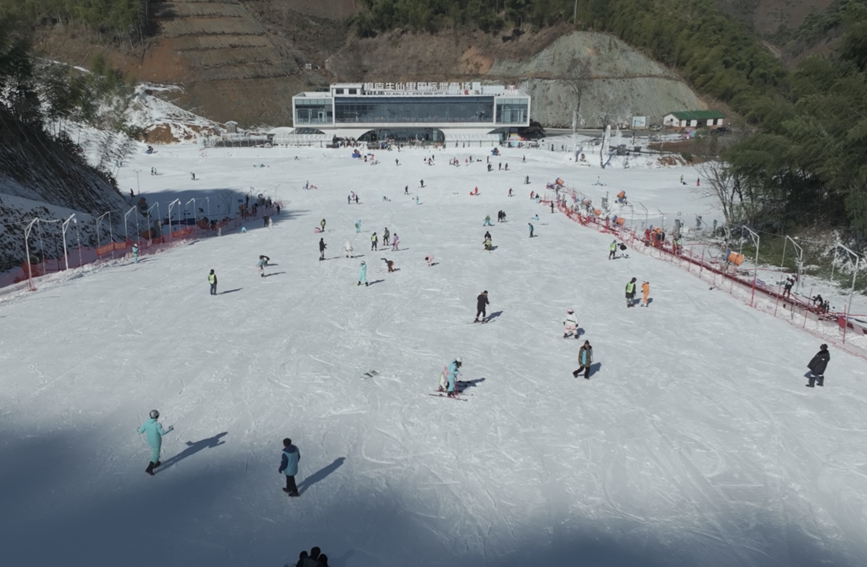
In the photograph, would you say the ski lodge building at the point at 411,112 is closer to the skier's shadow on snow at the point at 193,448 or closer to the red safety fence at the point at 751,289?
the red safety fence at the point at 751,289

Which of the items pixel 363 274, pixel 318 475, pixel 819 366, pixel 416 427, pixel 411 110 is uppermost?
pixel 411 110

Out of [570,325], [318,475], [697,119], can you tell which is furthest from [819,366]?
[697,119]

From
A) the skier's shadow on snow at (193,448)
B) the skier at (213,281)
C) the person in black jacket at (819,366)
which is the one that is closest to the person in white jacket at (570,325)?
the person in black jacket at (819,366)

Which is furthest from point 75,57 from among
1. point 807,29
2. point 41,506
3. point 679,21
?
point 807,29

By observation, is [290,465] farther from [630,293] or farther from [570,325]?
[630,293]

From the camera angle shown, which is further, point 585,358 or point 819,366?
point 585,358

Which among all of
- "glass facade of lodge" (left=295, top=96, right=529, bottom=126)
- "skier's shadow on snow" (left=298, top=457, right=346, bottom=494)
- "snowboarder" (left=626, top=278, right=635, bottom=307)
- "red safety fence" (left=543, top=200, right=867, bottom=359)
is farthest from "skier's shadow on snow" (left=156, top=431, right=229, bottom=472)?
"glass facade of lodge" (left=295, top=96, right=529, bottom=126)

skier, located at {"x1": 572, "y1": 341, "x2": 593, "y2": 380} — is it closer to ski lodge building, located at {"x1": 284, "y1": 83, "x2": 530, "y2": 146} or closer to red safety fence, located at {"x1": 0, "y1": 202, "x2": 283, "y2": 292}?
red safety fence, located at {"x1": 0, "y1": 202, "x2": 283, "y2": 292}

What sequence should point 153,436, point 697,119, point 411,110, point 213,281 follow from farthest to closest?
point 697,119 < point 411,110 < point 213,281 < point 153,436
